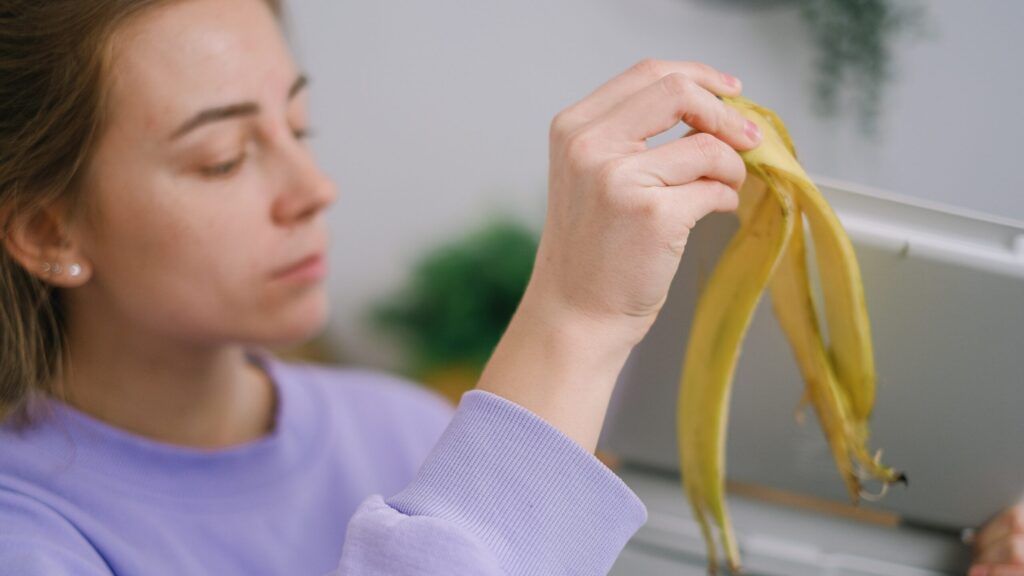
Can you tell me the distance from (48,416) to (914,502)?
0.73m

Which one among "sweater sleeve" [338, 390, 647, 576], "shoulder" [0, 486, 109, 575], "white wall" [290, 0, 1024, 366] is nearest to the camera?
"sweater sleeve" [338, 390, 647, 576]

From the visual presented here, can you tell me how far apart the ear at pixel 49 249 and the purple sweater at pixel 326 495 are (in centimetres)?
12

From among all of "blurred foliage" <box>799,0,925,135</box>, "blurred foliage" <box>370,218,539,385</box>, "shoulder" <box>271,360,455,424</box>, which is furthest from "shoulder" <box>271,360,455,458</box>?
"blurred foliage" <box>799,0,925,135</box>

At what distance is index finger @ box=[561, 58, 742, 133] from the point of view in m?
0.57

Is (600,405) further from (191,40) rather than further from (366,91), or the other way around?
(366,91)

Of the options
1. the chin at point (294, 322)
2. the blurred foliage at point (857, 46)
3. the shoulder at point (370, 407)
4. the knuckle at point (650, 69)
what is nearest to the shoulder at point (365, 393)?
the shoulder at point (370, 407)

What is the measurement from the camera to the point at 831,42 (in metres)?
1.32

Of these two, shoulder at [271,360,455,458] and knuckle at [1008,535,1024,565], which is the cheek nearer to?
shoulder at [271,360,455,458]

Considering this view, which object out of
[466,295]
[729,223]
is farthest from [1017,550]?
[466,295]

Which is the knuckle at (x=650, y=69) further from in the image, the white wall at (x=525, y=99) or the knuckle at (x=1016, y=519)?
the white wall at (x=525, y=99)

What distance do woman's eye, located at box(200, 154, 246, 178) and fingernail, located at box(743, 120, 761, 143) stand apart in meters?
0.42

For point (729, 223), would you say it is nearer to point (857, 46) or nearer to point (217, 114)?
point (217, 114)

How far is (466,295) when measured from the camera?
154cm

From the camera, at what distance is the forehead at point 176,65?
0.69m
